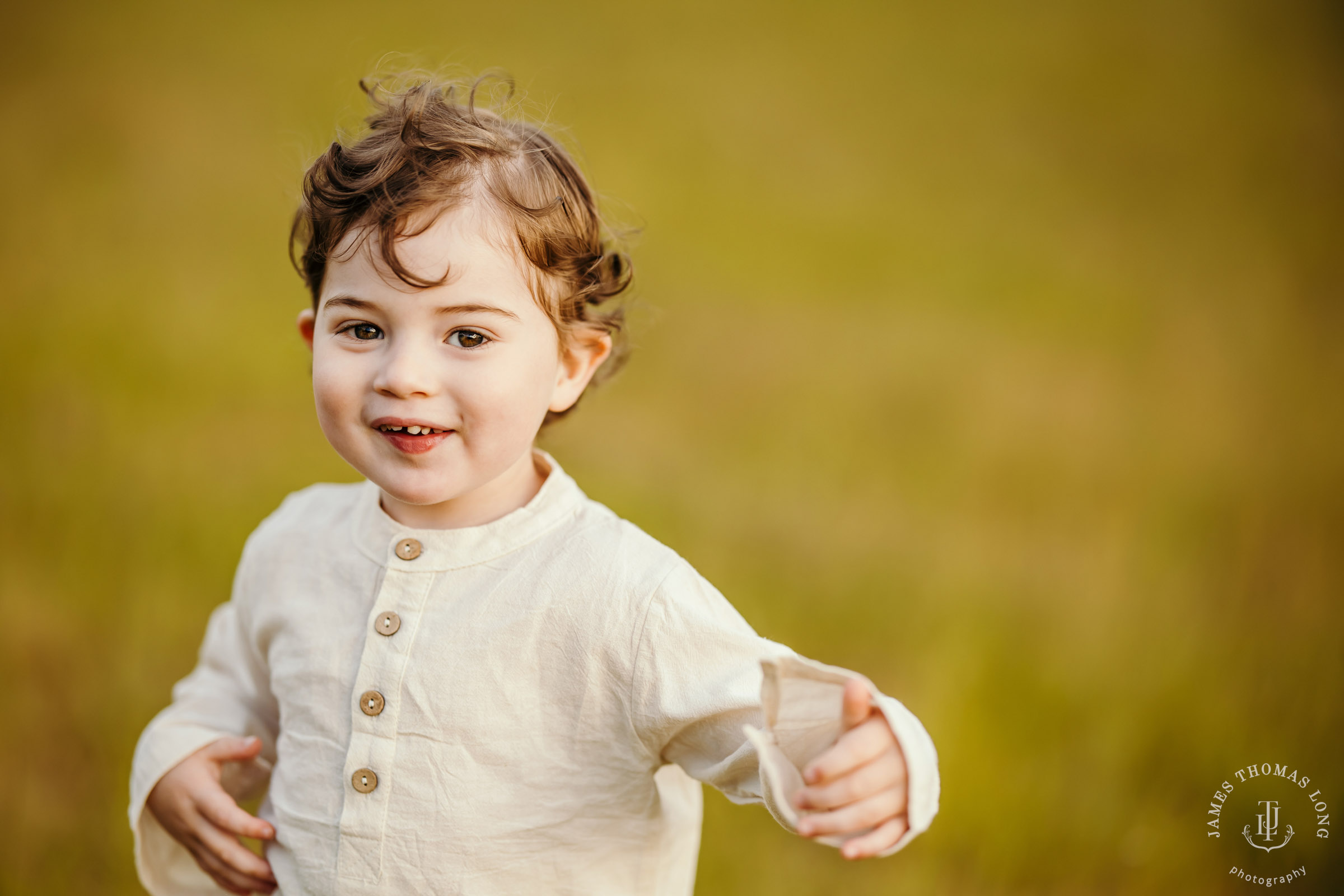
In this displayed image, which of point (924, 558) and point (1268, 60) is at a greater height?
point (1268, 60)

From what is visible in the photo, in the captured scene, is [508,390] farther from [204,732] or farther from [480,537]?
[204,732]

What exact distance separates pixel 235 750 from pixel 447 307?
73 cm

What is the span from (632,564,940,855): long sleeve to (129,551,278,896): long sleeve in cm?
67

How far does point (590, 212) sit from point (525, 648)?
23.3 inches

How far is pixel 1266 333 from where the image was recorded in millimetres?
3578

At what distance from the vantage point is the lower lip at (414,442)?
3.86 ft

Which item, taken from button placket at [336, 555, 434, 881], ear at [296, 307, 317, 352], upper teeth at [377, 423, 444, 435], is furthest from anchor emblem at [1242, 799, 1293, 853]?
ear at [296, 307, 317, 352]

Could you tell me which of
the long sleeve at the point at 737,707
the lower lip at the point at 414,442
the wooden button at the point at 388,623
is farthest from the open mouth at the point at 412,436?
the long sleeve at the point at 737,707

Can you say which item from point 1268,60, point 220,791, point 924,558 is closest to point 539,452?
point 220,791

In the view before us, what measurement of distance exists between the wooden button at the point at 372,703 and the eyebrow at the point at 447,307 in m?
0.46

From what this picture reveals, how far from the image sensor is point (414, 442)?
1177 mm

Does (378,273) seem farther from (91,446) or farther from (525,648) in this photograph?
(91,446)

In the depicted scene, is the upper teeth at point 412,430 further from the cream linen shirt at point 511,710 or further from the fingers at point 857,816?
the fingers at point 857,816

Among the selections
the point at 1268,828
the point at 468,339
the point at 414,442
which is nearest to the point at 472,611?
the point at 414,442
